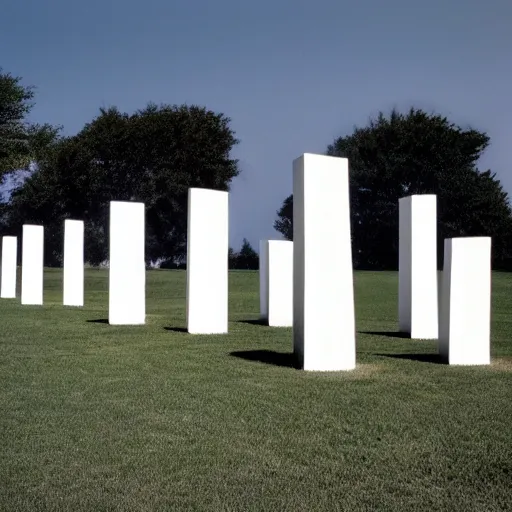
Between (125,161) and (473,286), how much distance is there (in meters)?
36.6

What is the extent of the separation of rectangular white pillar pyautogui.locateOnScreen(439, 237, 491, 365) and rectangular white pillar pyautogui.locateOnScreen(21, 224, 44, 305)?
15271 mm

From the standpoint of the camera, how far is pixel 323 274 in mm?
10266

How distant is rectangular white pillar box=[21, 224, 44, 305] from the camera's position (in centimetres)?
2336

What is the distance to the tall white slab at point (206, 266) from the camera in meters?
15.0

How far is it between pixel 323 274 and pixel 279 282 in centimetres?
686

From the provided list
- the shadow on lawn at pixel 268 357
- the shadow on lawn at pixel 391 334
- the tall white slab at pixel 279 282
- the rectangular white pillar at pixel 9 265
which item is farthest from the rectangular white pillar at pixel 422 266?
the rectangular white pillar at pixel 9 265

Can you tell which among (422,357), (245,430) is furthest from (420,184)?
(245,430)

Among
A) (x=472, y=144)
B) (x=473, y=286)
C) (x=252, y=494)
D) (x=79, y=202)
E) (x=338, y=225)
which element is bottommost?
(x=252, y=494)

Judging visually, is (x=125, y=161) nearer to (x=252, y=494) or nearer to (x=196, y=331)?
(x=196, y=331)

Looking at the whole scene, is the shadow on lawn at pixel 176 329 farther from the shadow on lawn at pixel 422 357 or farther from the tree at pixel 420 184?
the tree at pixel 420 184

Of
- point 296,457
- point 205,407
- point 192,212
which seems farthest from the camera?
point 192,212

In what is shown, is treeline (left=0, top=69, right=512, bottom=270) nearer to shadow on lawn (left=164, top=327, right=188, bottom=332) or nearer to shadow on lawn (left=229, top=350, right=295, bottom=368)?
shadow on lawn (left=164, top=327, right=188, bottom=332)

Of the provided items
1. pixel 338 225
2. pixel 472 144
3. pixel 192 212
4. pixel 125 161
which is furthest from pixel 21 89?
pixel 338 225

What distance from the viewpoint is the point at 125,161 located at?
149 feet
